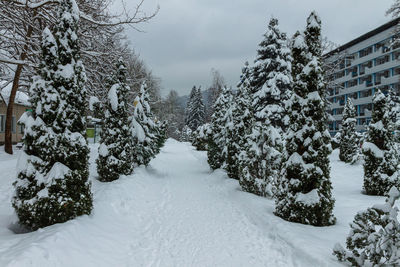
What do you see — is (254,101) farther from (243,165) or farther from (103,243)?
(103,243)

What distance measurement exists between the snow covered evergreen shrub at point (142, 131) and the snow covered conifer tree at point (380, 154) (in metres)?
11.1

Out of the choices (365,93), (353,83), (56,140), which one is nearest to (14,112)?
(56,140)

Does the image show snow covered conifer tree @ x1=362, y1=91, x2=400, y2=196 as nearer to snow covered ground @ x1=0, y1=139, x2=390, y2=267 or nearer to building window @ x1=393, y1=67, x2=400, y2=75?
snow covered ground @ x1=0, y1=139, x2=390, y2=267

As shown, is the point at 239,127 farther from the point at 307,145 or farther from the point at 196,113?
the point at 196,113

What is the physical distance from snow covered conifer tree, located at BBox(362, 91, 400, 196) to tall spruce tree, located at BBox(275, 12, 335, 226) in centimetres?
565

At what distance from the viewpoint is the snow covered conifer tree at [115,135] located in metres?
11.6

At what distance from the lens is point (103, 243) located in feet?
17.6

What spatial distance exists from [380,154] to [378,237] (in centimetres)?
852

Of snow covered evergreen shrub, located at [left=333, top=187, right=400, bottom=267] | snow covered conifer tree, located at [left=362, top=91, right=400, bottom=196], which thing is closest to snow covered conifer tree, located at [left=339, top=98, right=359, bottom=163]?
snow covered conifer tree, located at [left=362, top=91, right=400, bottom=196]

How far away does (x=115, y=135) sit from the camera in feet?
39.4

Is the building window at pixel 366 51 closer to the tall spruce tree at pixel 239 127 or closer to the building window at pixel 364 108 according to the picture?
the building window at pixel 364 108

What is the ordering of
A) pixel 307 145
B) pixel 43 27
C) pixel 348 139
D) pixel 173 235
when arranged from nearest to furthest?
1. pixel 173 235
2. pixel 307 145
3. pixel 43 27
4. pixel 348 139

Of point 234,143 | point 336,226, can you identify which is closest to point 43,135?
point 336,226

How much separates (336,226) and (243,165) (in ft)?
15.9
